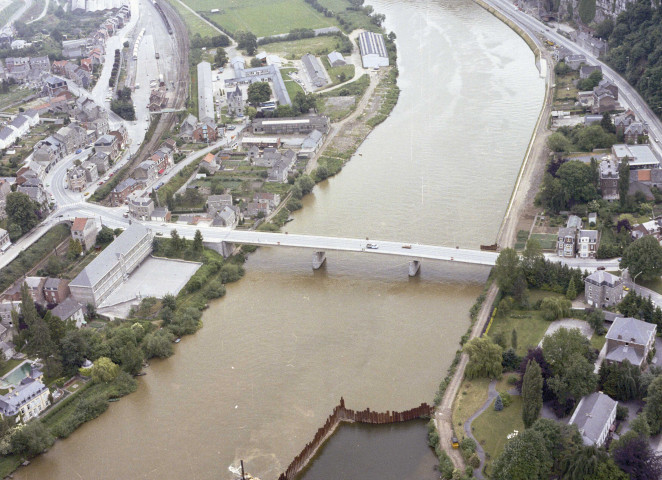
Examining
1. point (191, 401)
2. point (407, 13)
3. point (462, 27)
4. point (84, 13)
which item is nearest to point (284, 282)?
point (191, 401)

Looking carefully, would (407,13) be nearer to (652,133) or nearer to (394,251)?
(652,133)

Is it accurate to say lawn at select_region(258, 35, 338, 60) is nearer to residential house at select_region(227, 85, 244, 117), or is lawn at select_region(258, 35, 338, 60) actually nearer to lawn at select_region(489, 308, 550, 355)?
residential house at select_region(227, 85, 244, 117)

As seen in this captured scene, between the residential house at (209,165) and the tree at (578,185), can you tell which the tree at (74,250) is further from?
the tree at (578,185)

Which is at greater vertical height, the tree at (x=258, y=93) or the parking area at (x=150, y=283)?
the tree at (x=258, y=93)

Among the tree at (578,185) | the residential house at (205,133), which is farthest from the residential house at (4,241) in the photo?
the tree at (578,185)

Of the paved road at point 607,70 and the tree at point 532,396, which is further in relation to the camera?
the paved road at point 607,70

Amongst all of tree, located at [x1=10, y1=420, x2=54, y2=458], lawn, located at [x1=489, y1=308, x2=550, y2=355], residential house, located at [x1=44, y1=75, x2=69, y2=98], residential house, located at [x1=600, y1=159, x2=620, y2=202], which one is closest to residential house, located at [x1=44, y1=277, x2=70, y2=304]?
tree, located at [x1=10, y1=420, x2=54, y2=458]
